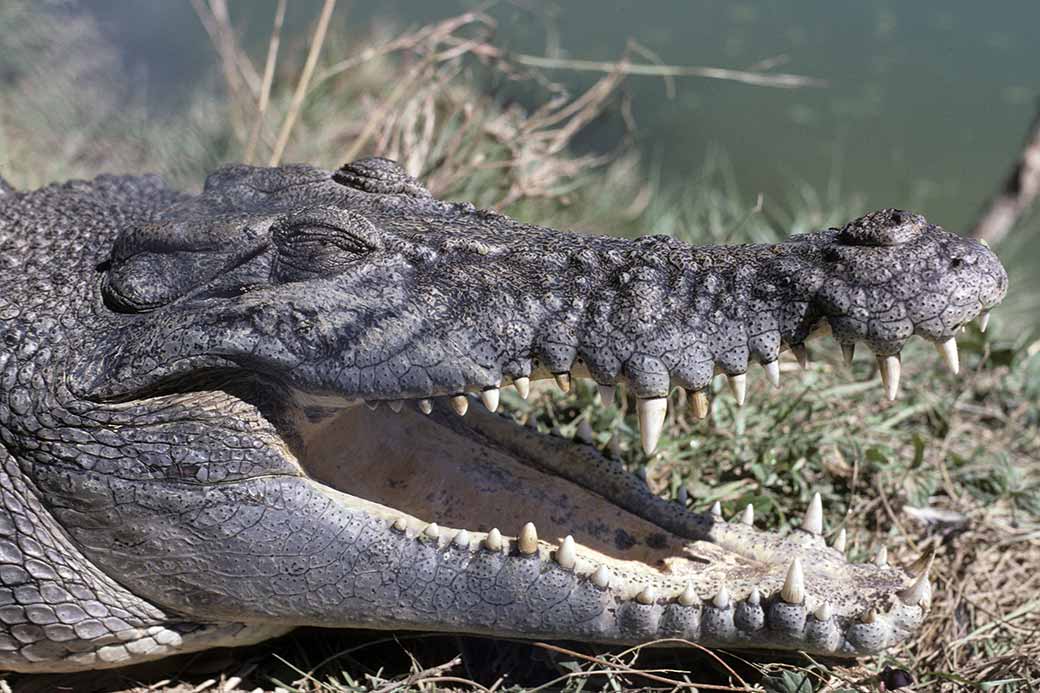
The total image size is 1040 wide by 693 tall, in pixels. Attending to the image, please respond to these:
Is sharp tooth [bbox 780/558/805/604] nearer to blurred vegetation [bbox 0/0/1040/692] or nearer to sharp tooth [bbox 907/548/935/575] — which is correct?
blurred vegetation [bbox 0/0/1040/692]

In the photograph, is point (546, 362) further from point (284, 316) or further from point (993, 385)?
point (993, 385)

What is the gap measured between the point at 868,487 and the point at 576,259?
5.96 ft

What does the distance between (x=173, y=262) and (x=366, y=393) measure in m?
0.69

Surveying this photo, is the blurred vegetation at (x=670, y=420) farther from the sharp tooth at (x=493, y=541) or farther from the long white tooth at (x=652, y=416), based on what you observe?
the long white tooth at (x=652, y=416)

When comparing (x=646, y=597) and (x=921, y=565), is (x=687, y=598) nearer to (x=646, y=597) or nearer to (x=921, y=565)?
(x=646, y=597)

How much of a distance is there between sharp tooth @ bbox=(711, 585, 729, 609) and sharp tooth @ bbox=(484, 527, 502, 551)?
55 centimetres

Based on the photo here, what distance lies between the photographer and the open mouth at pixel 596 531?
2.52m

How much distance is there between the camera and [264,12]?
10.1 m

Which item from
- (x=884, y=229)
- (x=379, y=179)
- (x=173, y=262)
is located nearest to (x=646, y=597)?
(x=884, y=229)

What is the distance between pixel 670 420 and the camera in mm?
3930

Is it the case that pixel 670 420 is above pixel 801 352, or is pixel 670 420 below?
below

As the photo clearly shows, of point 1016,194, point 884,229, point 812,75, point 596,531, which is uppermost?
point 812,75

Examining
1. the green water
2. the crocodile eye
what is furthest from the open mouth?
the green water

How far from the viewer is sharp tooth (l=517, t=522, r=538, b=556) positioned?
249cm
